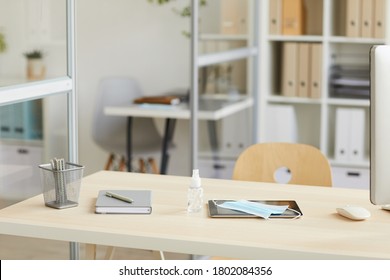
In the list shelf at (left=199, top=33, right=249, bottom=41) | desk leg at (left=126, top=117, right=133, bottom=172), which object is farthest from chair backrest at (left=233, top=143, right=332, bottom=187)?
desk leg at (left=126, top=117, right=133, bottom=172)

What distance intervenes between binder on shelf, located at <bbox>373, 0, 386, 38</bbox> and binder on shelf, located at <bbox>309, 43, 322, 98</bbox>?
0.34 m

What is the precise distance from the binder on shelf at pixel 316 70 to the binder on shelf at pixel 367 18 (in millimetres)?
275

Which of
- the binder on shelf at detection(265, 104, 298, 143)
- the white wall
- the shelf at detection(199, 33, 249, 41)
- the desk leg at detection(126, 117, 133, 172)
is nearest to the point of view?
the shelf at detection(199, 33, 249, 41)

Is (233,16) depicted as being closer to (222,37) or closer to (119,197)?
(222,37)

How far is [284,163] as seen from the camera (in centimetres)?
286

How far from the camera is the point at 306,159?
284 centimetres

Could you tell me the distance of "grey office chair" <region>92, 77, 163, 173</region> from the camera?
533 cm

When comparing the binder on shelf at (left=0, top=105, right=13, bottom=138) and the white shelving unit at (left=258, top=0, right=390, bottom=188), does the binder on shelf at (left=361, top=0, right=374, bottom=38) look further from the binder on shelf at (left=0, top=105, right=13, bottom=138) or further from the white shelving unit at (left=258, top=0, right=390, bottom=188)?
the binder on shelf at (left=0, top=105, right=13, bottom=138)

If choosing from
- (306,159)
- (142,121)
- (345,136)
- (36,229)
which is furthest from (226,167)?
(36,229)

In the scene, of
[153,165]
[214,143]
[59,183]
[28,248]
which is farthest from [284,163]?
[153,165]

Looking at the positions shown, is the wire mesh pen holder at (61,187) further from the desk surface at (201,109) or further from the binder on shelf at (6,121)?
the desk surface at (201,109)

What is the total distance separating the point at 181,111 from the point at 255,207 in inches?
99.9
